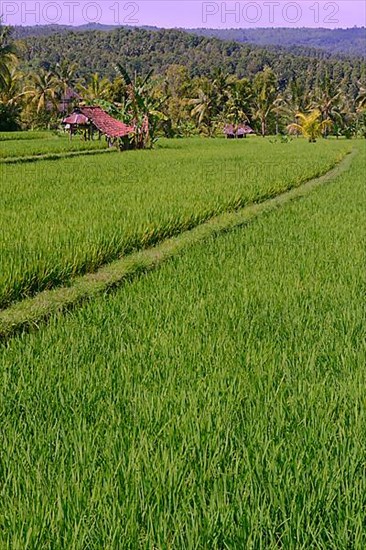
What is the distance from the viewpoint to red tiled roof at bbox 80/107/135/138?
75.9 feet

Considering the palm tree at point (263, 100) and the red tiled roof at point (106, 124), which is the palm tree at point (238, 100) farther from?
the red tiled roof at point (106, 124)

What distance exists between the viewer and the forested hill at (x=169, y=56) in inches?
3583

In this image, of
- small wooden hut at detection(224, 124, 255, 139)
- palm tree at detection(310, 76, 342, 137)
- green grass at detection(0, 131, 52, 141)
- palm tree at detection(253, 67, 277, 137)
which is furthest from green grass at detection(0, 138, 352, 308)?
palm tree at detection(253, 67, 277, 137)

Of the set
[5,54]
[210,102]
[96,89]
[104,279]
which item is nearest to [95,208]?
[104,279]

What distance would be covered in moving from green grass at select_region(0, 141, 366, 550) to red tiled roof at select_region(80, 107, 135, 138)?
19.6 m

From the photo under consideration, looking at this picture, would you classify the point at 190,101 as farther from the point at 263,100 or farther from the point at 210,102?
the point at 263,100

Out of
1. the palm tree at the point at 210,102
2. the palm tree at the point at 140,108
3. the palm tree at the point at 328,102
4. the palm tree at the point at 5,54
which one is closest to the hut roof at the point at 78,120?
the palm tree at the point at 5,54

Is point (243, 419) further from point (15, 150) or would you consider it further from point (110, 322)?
point (15, 150)

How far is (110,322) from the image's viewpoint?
142 inches

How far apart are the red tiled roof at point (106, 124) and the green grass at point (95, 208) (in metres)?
9.38

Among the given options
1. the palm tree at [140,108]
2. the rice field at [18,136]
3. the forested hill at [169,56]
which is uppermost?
the forested hill at [169,56]

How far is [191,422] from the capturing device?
2.09m

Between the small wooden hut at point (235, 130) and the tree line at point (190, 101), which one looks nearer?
the tree line at point (190, 101)

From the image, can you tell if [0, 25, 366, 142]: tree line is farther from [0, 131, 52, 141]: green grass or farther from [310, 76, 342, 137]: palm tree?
[0, 131, 52, 141]: green grass
